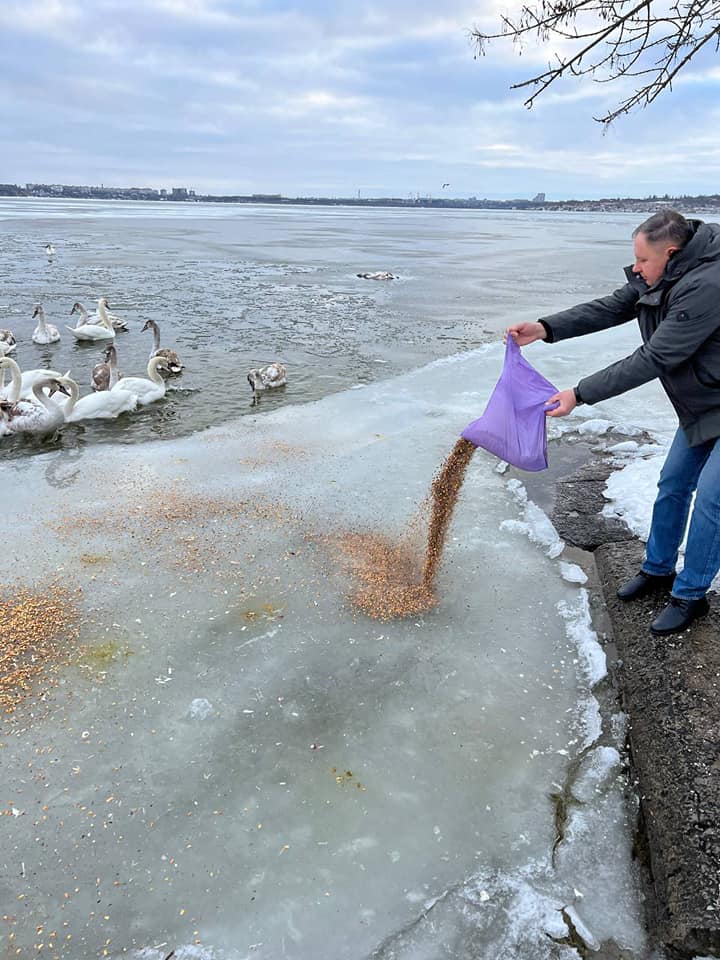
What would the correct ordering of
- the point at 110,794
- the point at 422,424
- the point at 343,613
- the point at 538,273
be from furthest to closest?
the point at 538,273, the point at 422,424, the point at 343,613, the point at 110,794

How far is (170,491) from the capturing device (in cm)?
572

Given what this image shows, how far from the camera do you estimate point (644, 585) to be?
3.96 m

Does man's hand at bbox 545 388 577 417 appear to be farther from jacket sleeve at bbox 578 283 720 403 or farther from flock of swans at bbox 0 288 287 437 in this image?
flock of swans at bbox 0 288 287 437

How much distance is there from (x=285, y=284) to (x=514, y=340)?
16.5 m

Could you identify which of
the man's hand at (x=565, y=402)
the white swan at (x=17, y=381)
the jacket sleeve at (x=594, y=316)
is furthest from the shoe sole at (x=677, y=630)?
the white swan at (x=17, y=381)

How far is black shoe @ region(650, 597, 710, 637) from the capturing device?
139 inches

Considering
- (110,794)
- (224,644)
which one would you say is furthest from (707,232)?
(110,794)

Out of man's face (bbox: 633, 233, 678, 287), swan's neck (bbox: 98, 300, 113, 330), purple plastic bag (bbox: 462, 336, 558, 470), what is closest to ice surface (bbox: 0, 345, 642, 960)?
purple plastic bag (bbox: 462, 336, 558, 470)

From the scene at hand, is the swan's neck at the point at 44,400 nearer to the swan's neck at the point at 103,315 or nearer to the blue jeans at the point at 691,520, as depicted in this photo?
the swan's neck at the point at 103,315

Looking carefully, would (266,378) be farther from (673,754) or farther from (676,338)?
(673,754)

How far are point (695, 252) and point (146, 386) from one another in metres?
7.15

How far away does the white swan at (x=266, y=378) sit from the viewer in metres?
9.01

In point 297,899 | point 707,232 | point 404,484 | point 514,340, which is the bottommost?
point 297,899

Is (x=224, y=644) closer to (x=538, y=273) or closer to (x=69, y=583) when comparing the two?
(x=69, y=583)
